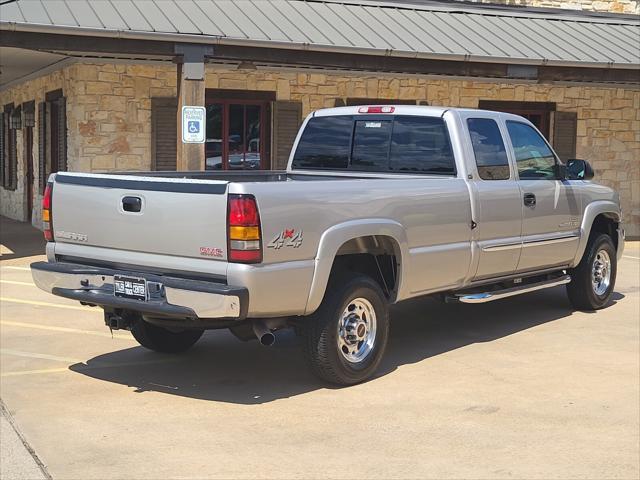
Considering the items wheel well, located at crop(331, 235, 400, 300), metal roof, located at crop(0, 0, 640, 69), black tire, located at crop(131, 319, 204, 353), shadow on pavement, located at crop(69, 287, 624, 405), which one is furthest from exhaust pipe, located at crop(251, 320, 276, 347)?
metal roof, located at crop(0, 0, 640, 69)

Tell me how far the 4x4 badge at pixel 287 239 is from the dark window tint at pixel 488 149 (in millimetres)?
2273

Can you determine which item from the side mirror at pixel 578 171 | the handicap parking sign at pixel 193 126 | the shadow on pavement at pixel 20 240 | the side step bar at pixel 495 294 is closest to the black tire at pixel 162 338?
the side step bar at pixel 495 294

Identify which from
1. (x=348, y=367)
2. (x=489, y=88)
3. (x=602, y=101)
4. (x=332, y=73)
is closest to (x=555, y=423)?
(x=348, y=367)

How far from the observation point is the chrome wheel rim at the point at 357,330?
6.36 m

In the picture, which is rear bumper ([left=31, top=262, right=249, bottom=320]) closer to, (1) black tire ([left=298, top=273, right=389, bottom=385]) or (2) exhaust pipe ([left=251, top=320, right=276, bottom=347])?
(2) exhaust pipe ([left=251, top=320, right=276, bottom=347])

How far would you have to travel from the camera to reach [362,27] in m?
14.1

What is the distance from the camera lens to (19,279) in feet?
36.9

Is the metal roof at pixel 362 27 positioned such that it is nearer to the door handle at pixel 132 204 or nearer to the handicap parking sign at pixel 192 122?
the handicap parking sign at pixel 192 122

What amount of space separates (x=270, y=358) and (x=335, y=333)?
49.1 inches

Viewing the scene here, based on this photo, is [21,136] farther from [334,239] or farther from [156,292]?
[334,239]

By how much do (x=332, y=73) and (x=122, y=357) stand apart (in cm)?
910

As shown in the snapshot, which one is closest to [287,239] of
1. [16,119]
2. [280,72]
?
[280,72]

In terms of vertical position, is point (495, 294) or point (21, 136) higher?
point (21, 136)

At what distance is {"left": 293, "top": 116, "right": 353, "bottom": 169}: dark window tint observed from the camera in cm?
799
